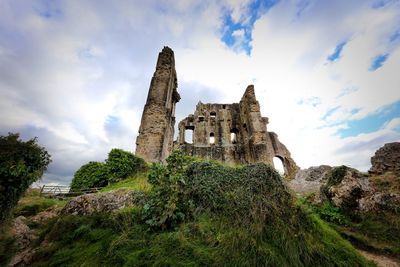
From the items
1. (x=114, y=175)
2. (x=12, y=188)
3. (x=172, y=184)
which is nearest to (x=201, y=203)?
(x=172, y=184)

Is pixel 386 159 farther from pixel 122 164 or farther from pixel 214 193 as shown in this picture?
pixel 122 164

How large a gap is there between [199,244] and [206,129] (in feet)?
67.5

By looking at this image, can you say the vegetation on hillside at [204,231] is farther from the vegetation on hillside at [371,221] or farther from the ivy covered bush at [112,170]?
the ivy covered bush at [112,170]

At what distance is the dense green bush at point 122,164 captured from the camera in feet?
32.4

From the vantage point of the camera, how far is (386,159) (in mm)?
6969

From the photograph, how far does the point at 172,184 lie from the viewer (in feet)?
12.2

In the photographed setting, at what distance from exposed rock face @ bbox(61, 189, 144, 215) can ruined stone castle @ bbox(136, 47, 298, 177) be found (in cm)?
567

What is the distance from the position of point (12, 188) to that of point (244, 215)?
474 centimetres

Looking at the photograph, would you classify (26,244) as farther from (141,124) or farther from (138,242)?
(141,124)

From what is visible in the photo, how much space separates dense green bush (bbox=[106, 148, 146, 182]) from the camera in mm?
9891

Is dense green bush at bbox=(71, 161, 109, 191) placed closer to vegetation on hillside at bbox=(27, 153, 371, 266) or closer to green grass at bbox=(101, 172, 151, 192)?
green grass at bbox=(101, 172, 151, 192)

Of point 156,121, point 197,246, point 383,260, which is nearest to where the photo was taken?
point 197,246

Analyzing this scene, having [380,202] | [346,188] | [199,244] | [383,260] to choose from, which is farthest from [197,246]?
[380,202]

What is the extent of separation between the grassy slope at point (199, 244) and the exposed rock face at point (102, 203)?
30.5 inches
